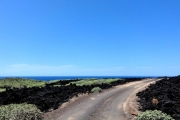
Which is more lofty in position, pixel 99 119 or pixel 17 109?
pixel 17 109

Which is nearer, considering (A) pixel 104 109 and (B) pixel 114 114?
(B) pixel 114 114

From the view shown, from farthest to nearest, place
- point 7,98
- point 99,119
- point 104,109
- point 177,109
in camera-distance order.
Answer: point 7,98 < point 104,109 < point 177,109 < point 99,119

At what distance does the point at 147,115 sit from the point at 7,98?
21.6 meters

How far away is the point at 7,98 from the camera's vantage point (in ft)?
102

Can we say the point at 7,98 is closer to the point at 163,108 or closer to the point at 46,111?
the point at 46,111

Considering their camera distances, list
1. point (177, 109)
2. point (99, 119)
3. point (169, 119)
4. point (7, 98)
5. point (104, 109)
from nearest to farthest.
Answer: point (169, 119)
point (99, 119)
point (177, 109)
point (104, 109)
point (7, 98)

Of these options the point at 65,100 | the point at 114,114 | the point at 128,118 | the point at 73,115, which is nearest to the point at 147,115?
the point at 128,118

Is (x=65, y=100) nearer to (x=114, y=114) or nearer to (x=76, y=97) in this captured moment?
(x=76, y=97)

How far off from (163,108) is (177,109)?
1.23m

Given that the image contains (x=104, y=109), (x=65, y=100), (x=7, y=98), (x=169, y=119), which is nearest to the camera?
(x=169, y=119)

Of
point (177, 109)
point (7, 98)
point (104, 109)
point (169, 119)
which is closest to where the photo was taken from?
point (169, 119)

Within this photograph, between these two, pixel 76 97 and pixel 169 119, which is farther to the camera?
pixel 76 97

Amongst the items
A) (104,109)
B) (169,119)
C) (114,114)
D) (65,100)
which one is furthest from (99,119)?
(65,100)

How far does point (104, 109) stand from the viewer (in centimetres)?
2275
